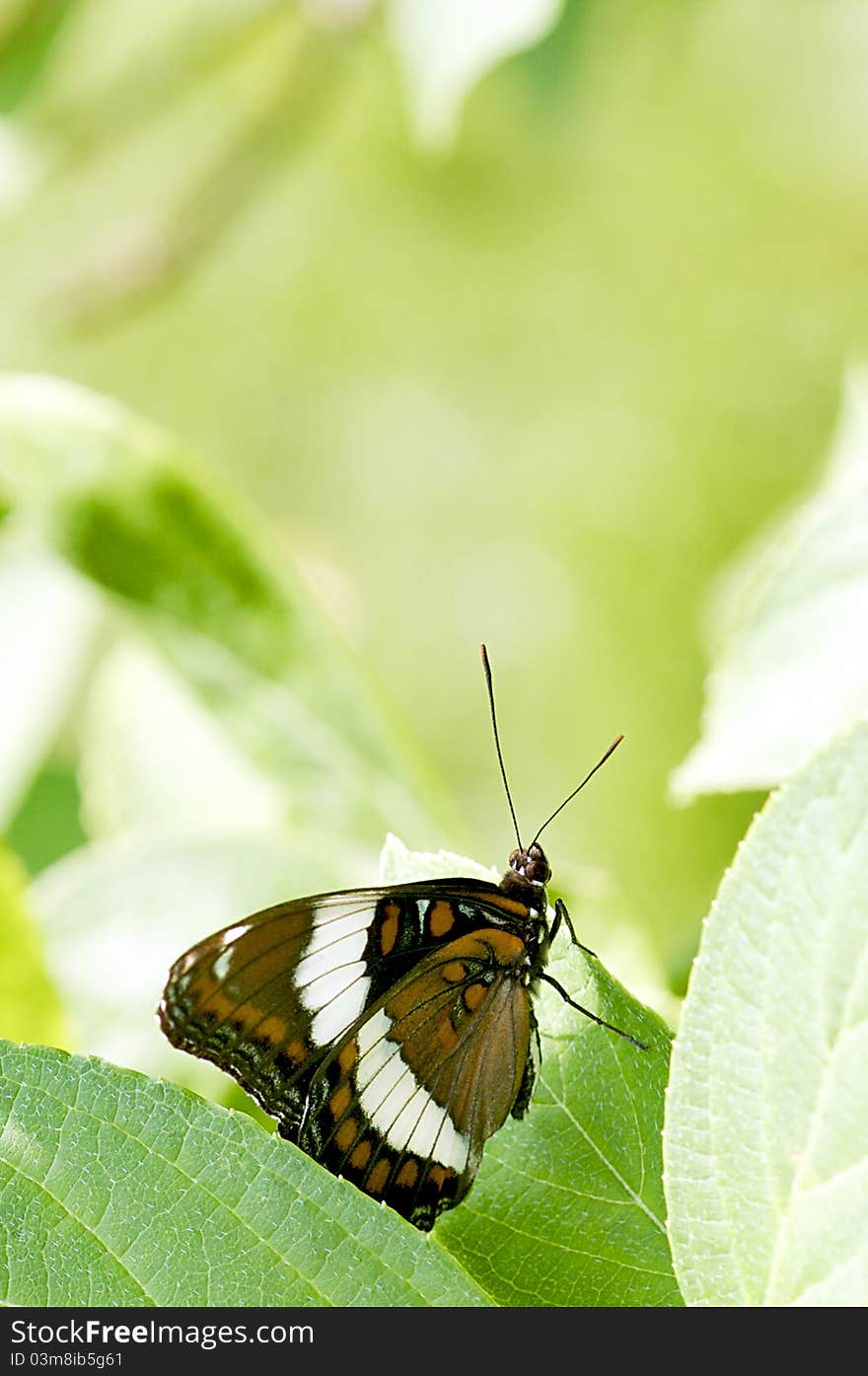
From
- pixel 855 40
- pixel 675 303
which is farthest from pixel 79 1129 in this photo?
pixel 675 303

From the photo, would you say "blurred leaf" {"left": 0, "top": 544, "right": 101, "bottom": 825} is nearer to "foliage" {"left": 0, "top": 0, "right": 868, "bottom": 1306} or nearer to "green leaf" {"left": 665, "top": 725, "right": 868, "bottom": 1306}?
"foliage" {"left": 0, "top": 0, "right": 868, "bottom": 1306}

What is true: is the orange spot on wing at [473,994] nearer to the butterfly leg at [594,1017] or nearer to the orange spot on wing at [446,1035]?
the orange spot on wing at [446,1035]

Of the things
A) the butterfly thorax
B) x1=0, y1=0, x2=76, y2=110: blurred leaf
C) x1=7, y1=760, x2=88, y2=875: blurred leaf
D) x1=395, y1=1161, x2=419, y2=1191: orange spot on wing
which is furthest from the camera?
x1=0, y1=0, x2=76, y2=110: blurred leaf

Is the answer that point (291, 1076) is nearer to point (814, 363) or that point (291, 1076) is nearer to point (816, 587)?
point (816, 587)

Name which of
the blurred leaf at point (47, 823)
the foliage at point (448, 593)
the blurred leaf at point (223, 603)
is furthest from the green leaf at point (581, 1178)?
the blurred leaf at point (47, 823)

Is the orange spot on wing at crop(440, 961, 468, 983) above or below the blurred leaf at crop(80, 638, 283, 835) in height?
below

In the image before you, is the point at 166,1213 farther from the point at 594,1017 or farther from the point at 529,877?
the point at 529,877

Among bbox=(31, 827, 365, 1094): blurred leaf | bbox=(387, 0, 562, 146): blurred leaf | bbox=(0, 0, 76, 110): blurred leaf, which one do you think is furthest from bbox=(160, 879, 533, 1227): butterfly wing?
bbox=(0, 0, 76, 110): blurred leaf
